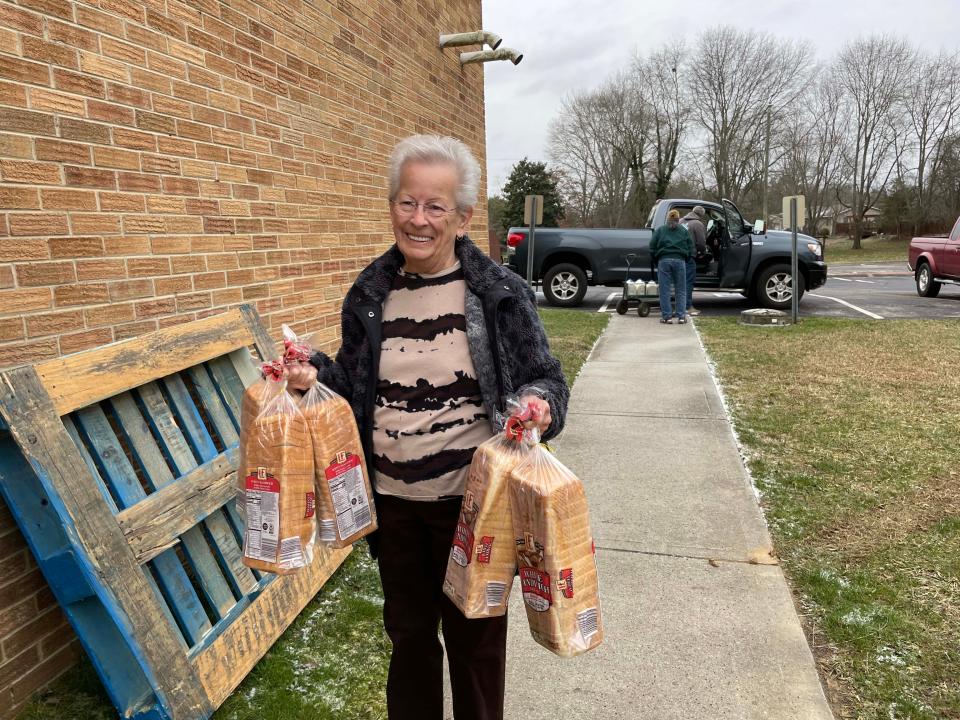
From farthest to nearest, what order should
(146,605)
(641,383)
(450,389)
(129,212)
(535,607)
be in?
1. (641,383)
2. (129,212)
3. (146,605)
4. (450,389)
5. (535,607)

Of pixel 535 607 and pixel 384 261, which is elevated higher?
pixel 384 261

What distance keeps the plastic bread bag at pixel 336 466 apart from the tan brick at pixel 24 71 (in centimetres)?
140

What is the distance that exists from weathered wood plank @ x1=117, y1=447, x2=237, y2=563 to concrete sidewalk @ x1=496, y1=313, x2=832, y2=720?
4.27 ft

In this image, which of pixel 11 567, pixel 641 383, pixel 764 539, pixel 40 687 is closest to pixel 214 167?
pixel 11 567

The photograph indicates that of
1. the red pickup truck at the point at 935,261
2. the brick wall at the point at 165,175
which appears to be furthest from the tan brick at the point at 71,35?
the red pickup truck at the point at 935,261

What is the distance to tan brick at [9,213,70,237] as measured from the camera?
6.84 feet

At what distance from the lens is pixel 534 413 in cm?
162

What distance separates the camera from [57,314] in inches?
87.6

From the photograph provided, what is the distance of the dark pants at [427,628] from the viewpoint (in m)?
1.89

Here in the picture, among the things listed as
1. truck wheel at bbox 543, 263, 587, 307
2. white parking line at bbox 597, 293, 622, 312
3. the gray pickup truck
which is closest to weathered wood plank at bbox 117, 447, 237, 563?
the gray pickup truck

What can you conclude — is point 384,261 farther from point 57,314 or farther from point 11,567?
point 11,567

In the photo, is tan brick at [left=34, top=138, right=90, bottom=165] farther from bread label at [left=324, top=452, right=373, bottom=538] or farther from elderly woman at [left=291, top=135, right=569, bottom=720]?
bread label at [left=324, top=452, right=373, bottom=538]

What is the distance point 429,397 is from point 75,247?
142cm

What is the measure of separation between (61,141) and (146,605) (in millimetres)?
1539
